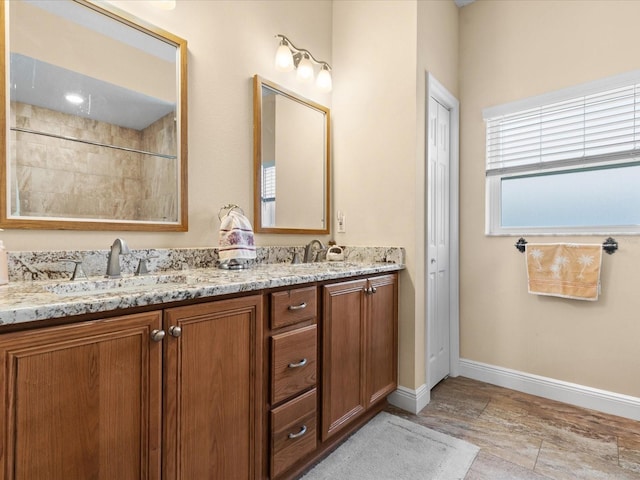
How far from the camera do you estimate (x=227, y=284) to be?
3.76ft

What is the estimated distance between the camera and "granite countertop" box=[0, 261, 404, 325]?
0.78m

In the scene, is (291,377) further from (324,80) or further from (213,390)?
(324,80)

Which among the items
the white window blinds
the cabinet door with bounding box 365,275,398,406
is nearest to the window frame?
the white window blinds

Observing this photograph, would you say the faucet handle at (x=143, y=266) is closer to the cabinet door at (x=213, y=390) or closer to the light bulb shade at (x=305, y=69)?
the cabinet door at (x=213, y=390)

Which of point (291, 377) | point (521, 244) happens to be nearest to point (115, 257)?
point (291, 377)

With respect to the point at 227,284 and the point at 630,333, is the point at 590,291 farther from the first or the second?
the point at 227,284

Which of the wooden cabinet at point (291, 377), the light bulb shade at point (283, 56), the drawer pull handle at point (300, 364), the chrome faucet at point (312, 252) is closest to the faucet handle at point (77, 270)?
the wooden cabinet at point (291, 377)

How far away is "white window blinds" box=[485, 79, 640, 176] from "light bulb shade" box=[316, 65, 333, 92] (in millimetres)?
1198

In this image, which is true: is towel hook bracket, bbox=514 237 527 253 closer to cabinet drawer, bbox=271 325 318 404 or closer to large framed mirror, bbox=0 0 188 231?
cabinet drawer, bbox=271 325 318 404

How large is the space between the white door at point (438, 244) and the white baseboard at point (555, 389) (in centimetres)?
23

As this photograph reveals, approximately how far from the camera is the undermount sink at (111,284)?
117cm

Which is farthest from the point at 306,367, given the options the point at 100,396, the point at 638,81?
the point at 638,81

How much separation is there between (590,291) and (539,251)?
357mm

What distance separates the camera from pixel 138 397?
3.10ft
